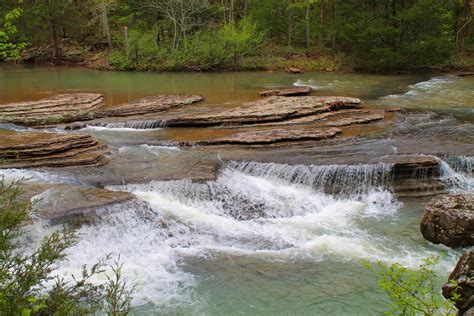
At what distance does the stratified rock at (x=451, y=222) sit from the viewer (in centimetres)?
760

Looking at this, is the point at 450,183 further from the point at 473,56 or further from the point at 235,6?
the point at 235,6

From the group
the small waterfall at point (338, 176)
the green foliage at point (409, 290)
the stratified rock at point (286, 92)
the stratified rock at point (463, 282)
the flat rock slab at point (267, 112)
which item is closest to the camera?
the green foliage at point (409, 290)

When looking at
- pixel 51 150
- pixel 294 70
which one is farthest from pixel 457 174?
pixel 294 70

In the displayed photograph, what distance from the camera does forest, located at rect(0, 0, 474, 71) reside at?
85.4 ft

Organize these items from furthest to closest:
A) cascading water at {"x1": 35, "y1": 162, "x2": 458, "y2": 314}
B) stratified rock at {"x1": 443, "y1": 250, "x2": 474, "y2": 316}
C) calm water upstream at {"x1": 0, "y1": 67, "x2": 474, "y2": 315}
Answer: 1. cascading water at {"x1": 35, "y1": 162, "x2": 458, "y2": 314}
2. calm water upstream at {"x1": 0, "y1": 67, "x2": 474, "y2": 315}
3. stratified rock at {"x1": 443, "y1": 250, "x2": 474, "y2": 316}

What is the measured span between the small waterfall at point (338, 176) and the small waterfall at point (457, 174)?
4.24 ft

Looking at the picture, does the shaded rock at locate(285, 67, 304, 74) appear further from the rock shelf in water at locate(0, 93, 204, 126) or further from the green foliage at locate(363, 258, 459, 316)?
the green foliage at locate(363, 258, 459, 316)

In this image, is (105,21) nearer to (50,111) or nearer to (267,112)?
(50,111)

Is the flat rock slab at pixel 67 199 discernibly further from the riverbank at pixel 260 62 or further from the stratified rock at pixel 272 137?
the riverbank at pixel 260 62

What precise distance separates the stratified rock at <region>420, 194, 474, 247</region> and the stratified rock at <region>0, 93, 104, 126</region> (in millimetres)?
11122

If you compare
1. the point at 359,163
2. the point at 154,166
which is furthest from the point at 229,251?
the point at 359,163

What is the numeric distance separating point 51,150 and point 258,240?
5684mm

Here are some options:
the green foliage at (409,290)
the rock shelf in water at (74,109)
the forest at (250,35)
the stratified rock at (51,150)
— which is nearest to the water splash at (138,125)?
the rock shelf in water at (74,109)

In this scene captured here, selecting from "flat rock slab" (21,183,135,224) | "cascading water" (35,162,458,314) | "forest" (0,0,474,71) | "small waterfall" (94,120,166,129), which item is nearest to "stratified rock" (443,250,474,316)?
"cascading water" (35,162,458,314)
